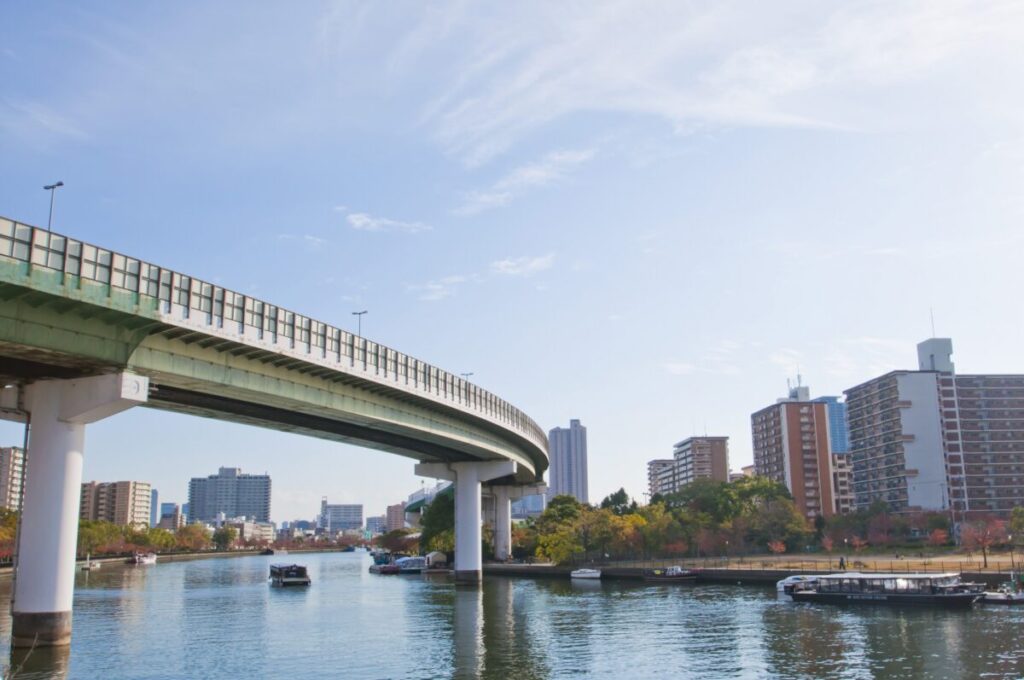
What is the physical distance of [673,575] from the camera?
99.6 m

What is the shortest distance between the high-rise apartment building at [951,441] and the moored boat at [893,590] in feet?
314

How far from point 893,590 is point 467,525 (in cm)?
4643

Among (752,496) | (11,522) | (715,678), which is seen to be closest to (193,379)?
(715,678)

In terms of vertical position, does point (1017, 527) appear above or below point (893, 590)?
above

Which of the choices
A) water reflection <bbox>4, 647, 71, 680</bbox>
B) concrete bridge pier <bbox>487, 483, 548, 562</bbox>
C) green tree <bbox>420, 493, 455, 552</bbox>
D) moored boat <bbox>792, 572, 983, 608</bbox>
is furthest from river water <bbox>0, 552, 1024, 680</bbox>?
green tree <bbox>420, 493, 455, 552</bbox>

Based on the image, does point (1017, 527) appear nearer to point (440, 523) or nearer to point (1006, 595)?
point (1006, 595)

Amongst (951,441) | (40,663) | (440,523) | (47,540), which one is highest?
(951,441)

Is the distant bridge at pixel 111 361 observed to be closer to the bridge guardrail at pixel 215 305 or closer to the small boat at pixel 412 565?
the bridge guardrail at pixel 215 305

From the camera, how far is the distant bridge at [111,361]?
41125 millimetres

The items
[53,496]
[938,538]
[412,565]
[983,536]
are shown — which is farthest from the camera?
[412,565]

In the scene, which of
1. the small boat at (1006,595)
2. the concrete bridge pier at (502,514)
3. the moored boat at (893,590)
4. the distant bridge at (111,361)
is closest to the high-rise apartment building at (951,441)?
the concrete bridge pier at (502,514)

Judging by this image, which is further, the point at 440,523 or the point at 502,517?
the point at 440,523

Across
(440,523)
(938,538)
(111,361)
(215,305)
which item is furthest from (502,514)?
(111,361)

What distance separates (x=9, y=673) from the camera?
38.5 meters
